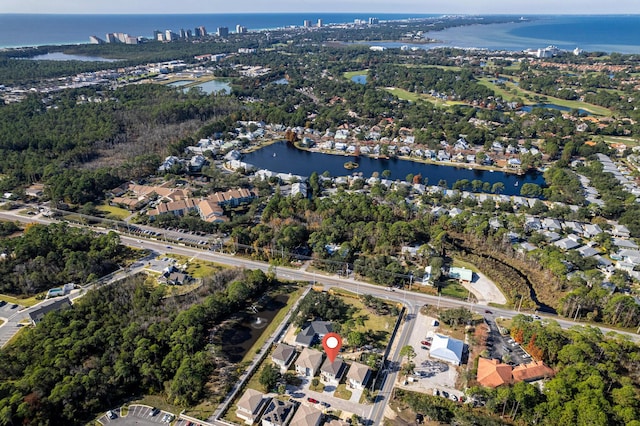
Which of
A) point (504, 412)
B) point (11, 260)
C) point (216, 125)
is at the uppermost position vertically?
point (216, 125)

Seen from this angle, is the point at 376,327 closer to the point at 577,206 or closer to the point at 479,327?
the point at 479,327

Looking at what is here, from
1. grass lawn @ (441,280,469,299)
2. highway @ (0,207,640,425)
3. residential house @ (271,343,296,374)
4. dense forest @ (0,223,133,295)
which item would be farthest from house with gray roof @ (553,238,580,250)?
dense forest @ (0,223,133,295)

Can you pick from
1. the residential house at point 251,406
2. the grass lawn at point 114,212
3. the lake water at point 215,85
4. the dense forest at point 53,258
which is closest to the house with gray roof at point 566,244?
the residential house at point 251,406

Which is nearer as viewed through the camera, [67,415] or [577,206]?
[67,415]

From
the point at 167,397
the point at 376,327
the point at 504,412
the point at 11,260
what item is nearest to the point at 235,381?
the point at 167,397

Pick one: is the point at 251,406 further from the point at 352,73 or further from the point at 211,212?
the point at 352,73

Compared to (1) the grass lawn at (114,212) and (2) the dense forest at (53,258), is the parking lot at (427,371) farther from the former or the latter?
(1) the grass lawn at (114,212)
